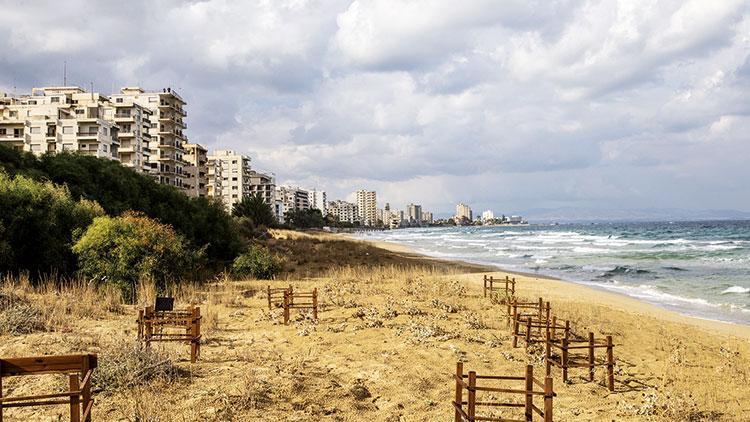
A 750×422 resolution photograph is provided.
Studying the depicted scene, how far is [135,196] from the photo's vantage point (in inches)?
1161

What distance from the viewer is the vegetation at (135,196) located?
27656 mm

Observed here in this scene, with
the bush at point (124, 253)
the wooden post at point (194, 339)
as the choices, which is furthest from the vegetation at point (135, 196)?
the wooden post at point (194, 339)

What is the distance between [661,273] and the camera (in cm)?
3672

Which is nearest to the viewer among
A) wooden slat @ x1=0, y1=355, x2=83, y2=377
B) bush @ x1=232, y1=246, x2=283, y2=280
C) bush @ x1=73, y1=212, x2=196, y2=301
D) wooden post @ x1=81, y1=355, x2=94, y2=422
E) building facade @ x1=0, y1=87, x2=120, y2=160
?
wooden slat @ x1=0, y1=355, x2=83, y2=377

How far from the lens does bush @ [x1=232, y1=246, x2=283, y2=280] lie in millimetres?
27312

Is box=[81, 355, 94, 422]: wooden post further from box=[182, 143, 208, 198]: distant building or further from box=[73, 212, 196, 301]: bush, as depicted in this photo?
box=[182, 143, 208, 198]: distant building

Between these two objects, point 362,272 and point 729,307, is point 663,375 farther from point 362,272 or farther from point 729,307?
point 362,272

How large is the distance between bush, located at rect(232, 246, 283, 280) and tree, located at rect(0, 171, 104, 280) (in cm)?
826

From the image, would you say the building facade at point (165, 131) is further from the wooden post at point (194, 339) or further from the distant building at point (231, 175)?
the wooden post at point (194, 339)

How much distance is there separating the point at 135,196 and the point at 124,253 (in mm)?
11809

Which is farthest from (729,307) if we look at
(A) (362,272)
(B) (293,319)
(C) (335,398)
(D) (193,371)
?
(D) (193,371)

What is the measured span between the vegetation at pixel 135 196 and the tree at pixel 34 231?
5922mm

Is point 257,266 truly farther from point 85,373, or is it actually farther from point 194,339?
point 85,373

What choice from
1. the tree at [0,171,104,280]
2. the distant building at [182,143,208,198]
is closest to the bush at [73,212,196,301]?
the tree at [0,171,104,280]
